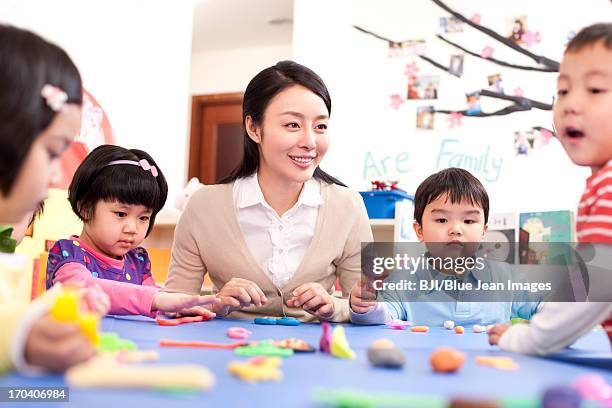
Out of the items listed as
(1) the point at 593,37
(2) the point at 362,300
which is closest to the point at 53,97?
(1) the point at 593,37

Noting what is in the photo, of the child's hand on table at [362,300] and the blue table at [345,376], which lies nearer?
the blue table at [345,376]

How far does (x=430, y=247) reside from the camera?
131cm

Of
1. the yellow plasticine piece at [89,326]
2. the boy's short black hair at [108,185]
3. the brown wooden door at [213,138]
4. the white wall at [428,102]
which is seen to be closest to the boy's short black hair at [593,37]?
the yellow plasticine piece at [89,326]

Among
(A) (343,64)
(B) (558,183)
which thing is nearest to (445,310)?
(B) (558,183)

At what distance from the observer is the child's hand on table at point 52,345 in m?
0.44

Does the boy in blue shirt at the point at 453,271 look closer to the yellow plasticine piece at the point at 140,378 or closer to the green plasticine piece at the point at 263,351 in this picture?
the green plasticine piece at the point at 263,351

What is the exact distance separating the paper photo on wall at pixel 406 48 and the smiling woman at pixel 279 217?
216cm

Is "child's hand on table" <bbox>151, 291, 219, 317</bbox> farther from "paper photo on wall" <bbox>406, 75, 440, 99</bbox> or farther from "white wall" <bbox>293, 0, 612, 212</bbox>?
"paper photo on wall" <bbox>406, 75, 440, 99</bbox>

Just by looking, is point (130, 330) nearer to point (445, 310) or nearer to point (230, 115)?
point (445, 310)

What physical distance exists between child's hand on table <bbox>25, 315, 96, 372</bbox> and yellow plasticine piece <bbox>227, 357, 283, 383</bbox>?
0.41ft

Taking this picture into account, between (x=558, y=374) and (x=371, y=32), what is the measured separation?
309 centimetres

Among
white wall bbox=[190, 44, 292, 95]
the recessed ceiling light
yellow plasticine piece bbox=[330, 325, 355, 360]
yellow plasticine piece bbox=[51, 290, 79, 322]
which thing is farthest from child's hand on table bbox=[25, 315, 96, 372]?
white wall bbox=[190, 44, 292, 95]

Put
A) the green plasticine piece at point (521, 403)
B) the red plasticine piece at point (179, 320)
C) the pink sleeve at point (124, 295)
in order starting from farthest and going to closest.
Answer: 1. the pink sleeve at point (124, 295)
2. the red plasticine piece at point (179, 320)
3. the green plasticine piece at point (521, 403)

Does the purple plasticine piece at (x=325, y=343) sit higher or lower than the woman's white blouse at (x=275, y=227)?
lower
